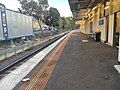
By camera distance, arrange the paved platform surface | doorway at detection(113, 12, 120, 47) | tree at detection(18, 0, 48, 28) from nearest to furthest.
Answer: the paved platform surface, doorway at detection(113, 12, 120, 47), tree at detection(18, 0, 48, 28)

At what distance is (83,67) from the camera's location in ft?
31.3

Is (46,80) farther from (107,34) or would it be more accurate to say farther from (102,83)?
(107,34)

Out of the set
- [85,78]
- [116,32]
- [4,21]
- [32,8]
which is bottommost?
[85,78]

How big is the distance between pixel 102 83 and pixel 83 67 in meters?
2.57

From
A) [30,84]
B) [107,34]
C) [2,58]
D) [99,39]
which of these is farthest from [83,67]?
[99,39]

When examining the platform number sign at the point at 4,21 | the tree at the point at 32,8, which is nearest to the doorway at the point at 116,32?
the platform number sign at the point at 4,21

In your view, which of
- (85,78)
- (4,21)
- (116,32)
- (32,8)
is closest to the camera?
(85,78)

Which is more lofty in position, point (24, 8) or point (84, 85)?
point (24, 8)

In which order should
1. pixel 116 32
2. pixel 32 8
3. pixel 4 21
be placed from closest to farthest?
pixel 4 21
pixel 116 32
pixel 32 8

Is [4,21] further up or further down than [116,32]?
further up

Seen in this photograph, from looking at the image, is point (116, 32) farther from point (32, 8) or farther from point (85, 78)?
point (32, 8)

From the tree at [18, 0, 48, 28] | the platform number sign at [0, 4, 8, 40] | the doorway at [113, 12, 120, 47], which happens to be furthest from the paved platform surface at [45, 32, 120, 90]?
the tree at [18, 0, 48, 28]

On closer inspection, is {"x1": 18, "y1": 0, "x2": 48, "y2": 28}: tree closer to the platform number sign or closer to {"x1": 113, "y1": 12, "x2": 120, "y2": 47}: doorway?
the platform number sign

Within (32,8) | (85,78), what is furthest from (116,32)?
(32,8)
